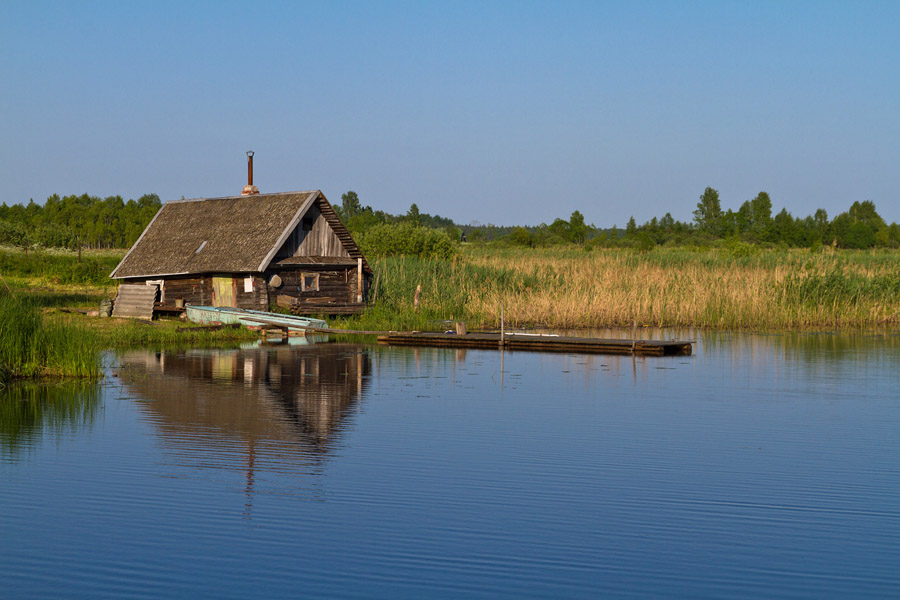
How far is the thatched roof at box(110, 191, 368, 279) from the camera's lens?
3362cm

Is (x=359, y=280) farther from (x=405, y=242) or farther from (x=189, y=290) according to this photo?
(x=405, y=242)

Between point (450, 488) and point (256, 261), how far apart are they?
22.8m

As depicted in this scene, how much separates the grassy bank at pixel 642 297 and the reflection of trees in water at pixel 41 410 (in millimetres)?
15345

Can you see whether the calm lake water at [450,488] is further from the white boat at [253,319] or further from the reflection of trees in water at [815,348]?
the white boat at [253,319]

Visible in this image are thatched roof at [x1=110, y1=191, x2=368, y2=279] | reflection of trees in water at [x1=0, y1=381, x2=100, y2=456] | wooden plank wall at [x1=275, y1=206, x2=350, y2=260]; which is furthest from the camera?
wooden plank wall at [x1=275, y1=206, x2=350, y2=260]

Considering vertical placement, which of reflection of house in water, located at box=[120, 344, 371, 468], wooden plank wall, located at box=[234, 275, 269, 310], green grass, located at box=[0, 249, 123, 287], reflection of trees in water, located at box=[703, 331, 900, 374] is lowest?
reflection of house in water, located at box=[120, 344, 371, 468]

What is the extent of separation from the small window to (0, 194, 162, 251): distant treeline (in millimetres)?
61695

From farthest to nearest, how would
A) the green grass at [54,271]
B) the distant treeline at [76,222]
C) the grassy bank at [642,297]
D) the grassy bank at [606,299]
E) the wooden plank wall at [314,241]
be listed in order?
the distant treeline at [76,222]
the green grass at [54,271]
the grassy bank at [642,297]
the wooden plank wall at [314,241]
the grassy bank at [606,299]

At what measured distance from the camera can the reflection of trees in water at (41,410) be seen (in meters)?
14.6

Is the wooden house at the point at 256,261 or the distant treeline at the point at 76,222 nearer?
the wooden house at the point at 256,261

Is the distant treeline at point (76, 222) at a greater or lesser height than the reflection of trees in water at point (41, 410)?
greater

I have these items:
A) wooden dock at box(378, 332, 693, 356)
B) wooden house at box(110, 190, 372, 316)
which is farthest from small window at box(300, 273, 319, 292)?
wooden dock at box(378, 332, 693, 356)

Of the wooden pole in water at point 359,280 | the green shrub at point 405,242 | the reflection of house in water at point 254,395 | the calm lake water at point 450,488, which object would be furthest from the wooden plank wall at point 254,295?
the green shrub at point 405,242

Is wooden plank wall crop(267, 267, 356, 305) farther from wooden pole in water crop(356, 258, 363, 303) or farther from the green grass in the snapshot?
the green grass
